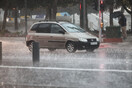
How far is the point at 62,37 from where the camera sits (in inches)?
699

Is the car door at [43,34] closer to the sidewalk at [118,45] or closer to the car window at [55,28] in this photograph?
the car window at [55,28]

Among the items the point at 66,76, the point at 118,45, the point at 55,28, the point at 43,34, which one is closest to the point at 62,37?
the point at 55,28

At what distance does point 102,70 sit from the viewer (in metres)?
10.7

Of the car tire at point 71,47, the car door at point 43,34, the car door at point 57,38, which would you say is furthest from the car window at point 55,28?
the car tire at point 71,47

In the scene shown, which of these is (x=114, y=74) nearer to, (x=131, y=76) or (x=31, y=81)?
(x=131, y=76)

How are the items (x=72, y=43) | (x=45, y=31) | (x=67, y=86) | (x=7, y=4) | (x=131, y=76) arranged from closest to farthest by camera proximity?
(x=67, y=86) < (x=131, y=76) < (x=72, y=43) < (x=45, y=31) < (x=7, y=4)

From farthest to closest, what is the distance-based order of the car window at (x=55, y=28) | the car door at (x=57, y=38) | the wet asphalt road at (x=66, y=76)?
1. the car window at (x=55, y=28)
2. the car door at (x=57, y=38)
3. the wet asphalt road at (x=66, y=76)

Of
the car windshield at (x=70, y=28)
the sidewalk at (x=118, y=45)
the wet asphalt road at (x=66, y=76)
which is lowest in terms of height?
the wet asphalt road at (x=66, y=76)

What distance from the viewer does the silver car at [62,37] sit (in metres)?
17.3

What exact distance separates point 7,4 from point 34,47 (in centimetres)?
3661

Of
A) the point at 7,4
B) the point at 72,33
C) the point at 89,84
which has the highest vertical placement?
the point at 7,4

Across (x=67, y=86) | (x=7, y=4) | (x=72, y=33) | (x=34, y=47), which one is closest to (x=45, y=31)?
(x=72, y=33)

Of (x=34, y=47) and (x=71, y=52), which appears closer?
(x=34, y=47)

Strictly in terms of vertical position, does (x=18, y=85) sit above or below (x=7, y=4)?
below
